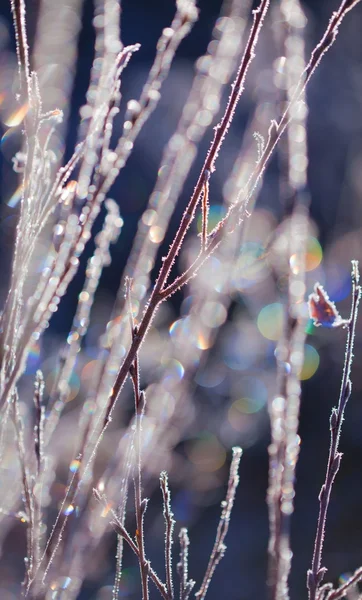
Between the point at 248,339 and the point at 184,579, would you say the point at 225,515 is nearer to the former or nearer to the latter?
the point at 184,579

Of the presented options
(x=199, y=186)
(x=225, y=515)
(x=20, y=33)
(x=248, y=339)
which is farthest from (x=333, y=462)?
(x=248, y=339)

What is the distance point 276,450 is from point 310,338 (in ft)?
10.1

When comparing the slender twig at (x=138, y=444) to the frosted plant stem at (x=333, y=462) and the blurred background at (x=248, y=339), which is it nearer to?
the frosted plant stem at (x=333, y=462)

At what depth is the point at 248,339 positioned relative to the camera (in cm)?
321

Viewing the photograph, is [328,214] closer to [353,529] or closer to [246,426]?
[246,426]

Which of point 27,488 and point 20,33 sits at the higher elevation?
point 20,33

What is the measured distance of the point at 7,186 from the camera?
670 mm

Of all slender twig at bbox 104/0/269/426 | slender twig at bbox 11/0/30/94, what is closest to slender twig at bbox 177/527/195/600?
slender twig at bbox 104/0/269/426

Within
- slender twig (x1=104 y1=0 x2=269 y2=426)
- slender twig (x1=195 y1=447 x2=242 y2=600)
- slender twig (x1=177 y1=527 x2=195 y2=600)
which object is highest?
slender twig (x1=104 y1=0 x2=269 y2=426)

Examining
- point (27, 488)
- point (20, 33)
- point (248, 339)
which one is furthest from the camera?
point (248, 339)

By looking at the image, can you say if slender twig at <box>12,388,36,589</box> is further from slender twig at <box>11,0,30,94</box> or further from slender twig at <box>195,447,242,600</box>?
slender twig at <box>11,0,30,94</box>

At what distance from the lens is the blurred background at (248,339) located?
277 centimetres

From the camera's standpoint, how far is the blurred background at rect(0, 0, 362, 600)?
2.77m

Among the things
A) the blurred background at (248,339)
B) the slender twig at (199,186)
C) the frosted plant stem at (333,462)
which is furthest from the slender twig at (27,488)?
the blurred background at (248,339)
